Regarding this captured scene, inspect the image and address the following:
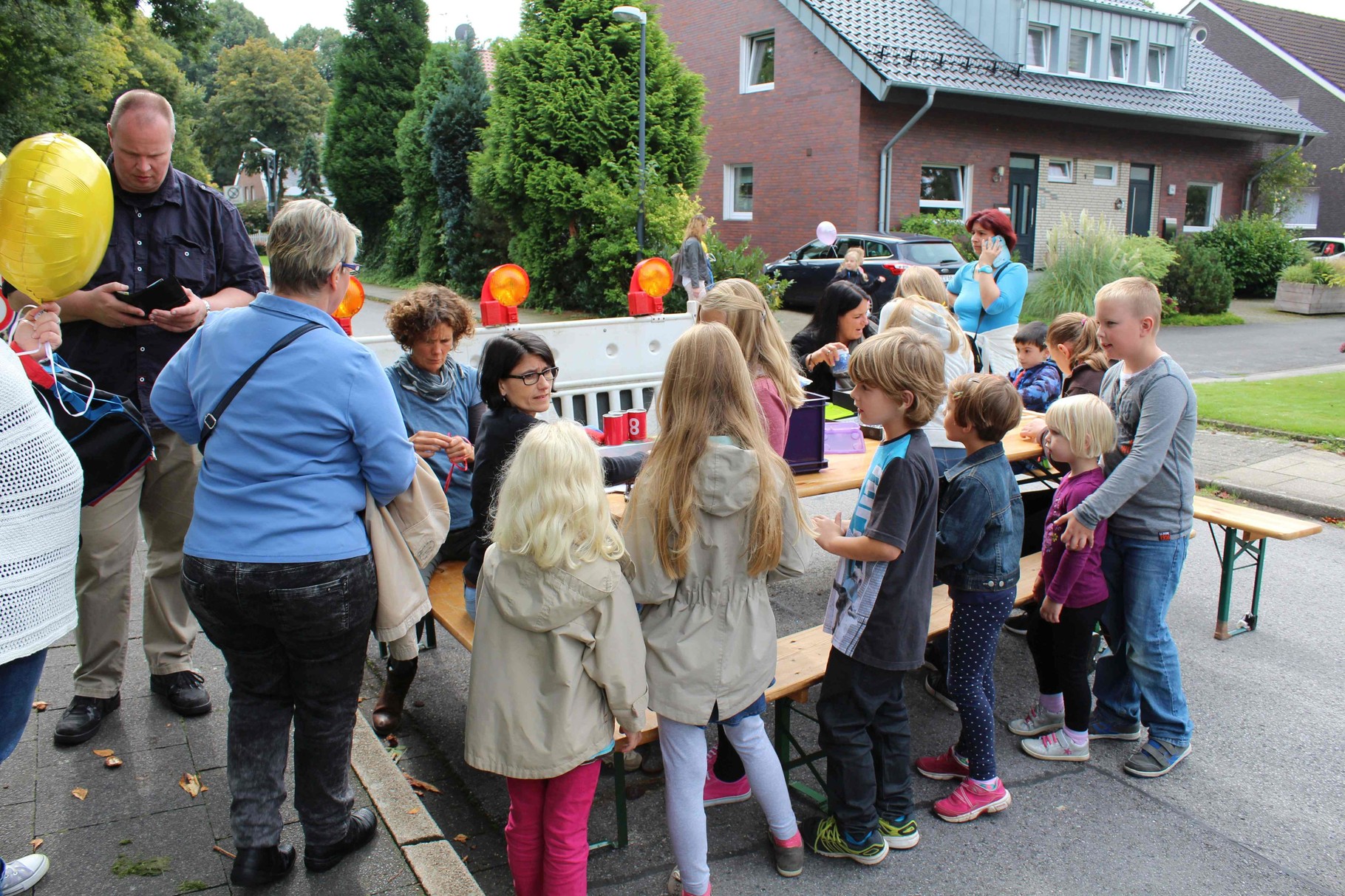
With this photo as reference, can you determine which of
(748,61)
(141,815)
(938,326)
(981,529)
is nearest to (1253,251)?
(748,61)

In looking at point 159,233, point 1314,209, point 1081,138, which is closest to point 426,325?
point 159,233

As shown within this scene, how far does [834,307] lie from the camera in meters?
5.23

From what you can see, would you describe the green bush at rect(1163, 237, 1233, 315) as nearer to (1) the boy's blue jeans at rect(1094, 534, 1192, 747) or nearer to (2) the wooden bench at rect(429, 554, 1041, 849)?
(1) the boy's blue jeans at rect(1094, 534, 1192, 747)

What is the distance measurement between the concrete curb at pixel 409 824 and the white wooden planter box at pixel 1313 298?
22501mm

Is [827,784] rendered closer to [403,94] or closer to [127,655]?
[127,655]

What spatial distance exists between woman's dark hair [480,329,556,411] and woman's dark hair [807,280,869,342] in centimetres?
232

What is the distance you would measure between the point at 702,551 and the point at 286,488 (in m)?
1.11

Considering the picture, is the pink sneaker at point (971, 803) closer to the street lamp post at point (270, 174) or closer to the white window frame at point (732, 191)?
the white window frame at point (732, 191)

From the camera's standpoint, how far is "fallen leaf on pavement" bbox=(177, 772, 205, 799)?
3.02 metres

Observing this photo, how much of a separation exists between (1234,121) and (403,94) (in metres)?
23.2

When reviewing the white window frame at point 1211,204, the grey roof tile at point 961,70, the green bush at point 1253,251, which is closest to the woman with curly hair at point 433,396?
the grey roof tile at point 961,70

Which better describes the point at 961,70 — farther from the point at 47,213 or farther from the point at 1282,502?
the point at 47,213

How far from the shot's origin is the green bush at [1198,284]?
739 inches

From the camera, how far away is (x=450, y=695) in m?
4.10
